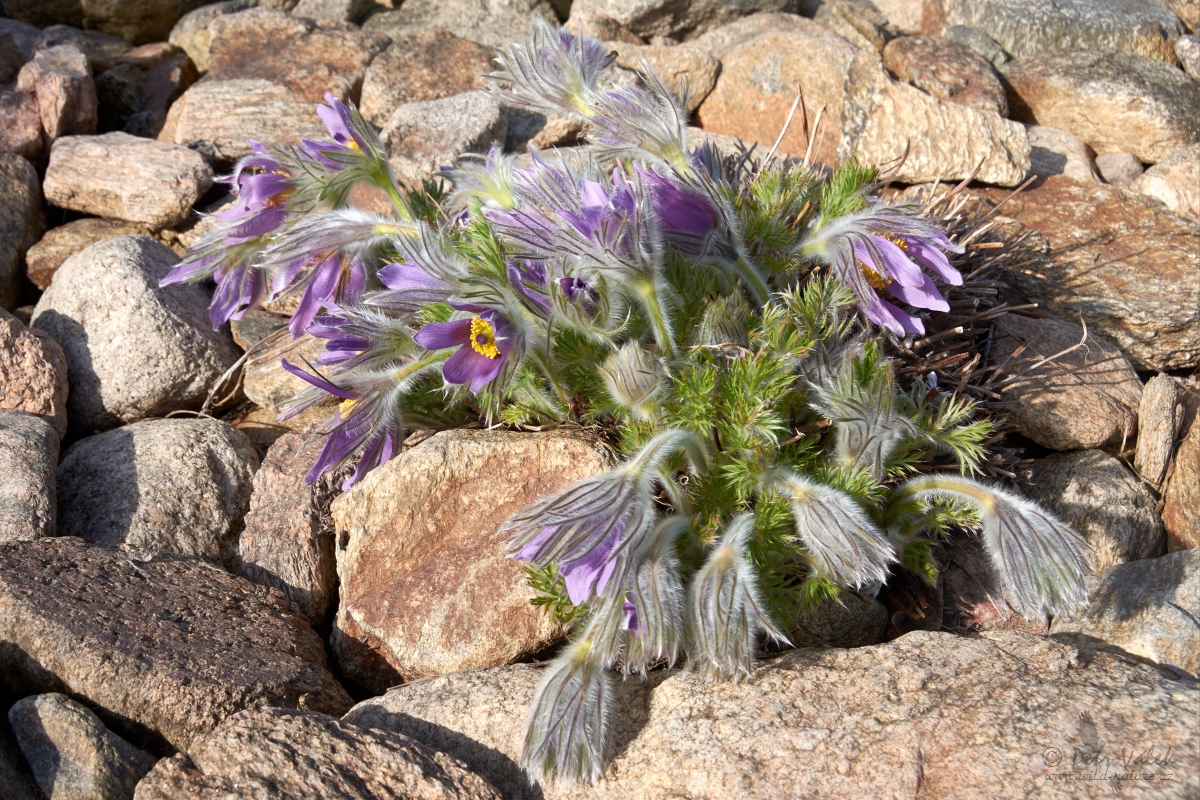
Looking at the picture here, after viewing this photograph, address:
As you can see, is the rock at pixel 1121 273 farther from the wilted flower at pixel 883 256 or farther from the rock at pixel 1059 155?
the wilted flower at pixel 883 256

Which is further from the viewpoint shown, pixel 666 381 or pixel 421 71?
pixel 421 71

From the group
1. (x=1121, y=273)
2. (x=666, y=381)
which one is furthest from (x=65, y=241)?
(x=1121, y=273)

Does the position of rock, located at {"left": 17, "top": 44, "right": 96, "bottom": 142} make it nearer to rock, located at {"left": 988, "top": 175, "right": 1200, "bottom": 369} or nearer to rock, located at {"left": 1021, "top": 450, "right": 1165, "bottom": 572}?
rock, located at {"left": 988, "top": 175, "right": 1200, "bottom": 369}

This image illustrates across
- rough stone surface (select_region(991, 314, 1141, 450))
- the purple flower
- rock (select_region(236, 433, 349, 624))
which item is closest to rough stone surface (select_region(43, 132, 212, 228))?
rock (select_region(236, 433, 349, 624))

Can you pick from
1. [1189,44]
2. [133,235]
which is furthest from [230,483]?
[1189,44]

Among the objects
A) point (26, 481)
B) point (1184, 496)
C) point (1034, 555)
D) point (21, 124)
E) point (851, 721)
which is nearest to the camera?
point (851, 721)

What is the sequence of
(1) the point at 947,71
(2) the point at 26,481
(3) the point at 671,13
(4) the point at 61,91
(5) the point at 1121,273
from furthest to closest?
1. (3) the point at 671,13
2. (1) the point at 947,71
3. (4) the point at 61,91
4. (5) the point at 1121,273
5. (2) the point at 26,481

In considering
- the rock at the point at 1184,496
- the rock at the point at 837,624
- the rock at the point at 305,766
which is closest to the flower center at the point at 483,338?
the rock at the point at 305,766

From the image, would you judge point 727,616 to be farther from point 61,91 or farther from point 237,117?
point 61,91
